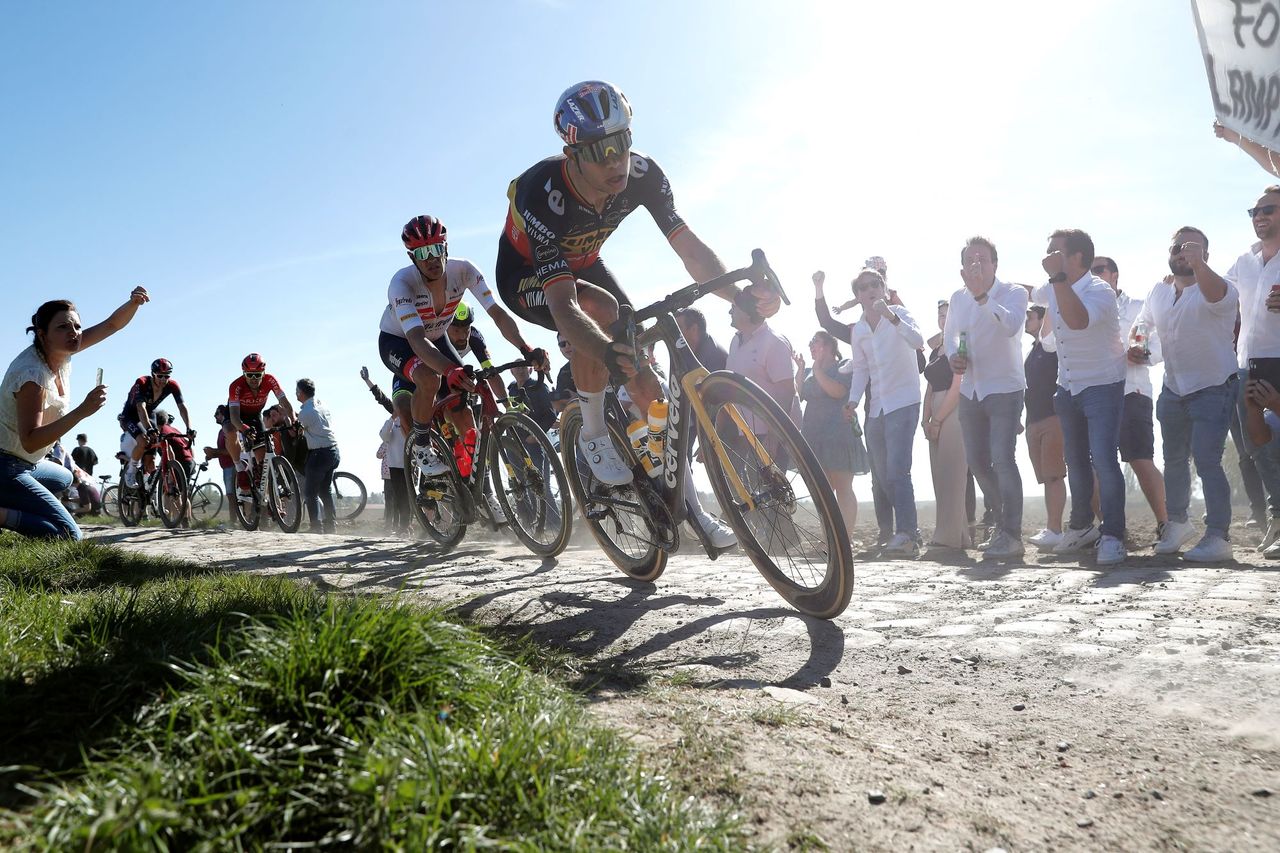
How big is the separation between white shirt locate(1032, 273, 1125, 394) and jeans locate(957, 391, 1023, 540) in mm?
521

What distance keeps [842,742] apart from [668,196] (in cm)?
358

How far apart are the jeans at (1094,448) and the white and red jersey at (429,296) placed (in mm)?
4994

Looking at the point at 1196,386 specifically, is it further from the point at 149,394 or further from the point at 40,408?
the point at 149,394

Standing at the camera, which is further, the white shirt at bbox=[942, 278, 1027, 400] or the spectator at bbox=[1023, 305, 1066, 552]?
the spectator at bbox=[1023, 305, 1066, 552]

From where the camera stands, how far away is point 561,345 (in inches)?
212

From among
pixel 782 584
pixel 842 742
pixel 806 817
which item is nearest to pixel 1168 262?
pixel 782 584

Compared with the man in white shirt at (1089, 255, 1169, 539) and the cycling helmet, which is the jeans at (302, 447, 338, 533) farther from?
the man in white shirt at (1089, 255, 1169, 539)

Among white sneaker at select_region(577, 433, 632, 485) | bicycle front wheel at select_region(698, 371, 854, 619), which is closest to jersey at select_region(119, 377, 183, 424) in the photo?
white sneaker at select_region(577, 433, 632, 485)

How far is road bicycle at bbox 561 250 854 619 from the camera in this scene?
380 centimetres

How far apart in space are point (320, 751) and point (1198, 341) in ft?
22.9

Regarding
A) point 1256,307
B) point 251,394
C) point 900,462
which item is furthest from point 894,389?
point 251,394

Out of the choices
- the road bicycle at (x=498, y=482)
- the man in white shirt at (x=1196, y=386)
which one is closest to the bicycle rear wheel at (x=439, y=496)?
the road bicycle at (x=498, y=482)

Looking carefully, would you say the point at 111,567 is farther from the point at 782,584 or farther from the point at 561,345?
the point at 782,584

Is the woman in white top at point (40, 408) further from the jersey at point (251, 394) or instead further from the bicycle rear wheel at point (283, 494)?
the jersey at point (251, 394)
